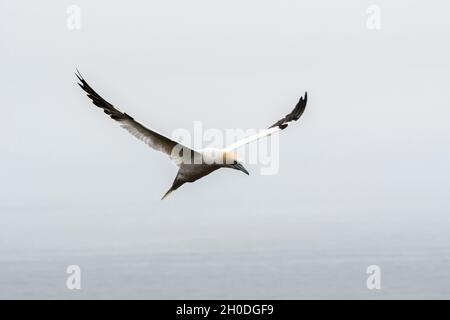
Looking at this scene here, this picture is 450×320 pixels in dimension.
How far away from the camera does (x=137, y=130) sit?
58.5ft

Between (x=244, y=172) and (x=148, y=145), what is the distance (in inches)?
72.9

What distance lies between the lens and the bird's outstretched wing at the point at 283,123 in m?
18.9

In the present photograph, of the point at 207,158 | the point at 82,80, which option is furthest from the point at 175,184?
the point at 82,80

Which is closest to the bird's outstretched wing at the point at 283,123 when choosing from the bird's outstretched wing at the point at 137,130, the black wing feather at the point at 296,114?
the black wing feather at the point at 296,114

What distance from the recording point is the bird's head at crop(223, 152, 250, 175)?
1811 centimetres

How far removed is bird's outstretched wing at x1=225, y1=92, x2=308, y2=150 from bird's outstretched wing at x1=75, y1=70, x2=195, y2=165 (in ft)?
4.56

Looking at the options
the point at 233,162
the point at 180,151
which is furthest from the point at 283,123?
the point at 180,151

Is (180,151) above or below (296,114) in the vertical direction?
below

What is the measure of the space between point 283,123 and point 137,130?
11.6ft

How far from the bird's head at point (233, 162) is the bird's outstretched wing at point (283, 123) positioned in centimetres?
57

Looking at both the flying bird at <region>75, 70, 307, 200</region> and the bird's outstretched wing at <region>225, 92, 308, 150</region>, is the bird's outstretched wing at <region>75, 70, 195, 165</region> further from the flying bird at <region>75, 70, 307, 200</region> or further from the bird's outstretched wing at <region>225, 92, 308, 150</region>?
the bird's outstretched wing at <region>225, 92, 308, 150</region>

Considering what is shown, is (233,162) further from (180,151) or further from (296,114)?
(296,114)

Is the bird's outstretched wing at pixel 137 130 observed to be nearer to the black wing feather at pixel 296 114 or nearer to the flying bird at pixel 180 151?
the flying bird at pixel 180 151

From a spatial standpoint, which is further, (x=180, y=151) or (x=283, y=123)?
(x=283, y=123)
